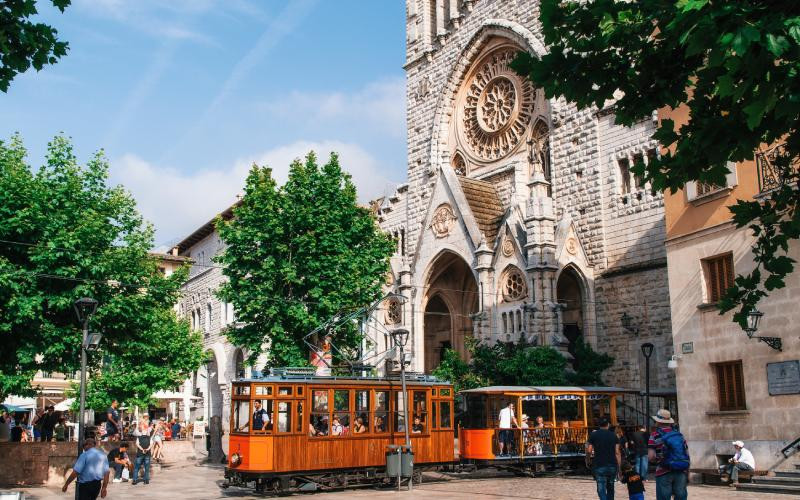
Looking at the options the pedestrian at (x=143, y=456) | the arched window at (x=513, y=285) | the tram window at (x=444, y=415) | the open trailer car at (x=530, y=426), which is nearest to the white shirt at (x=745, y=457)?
the open trailer car at (x=530, y=426)

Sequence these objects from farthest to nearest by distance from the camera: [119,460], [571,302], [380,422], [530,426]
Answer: [571,302]
[119,460]
[530,426]
[380,422]

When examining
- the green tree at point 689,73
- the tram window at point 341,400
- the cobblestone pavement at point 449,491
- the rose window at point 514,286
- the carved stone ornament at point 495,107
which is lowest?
the cobblestone pavement at point 449,491

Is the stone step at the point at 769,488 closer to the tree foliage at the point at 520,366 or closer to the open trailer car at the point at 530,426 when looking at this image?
the open trailer car at the point at 530,426

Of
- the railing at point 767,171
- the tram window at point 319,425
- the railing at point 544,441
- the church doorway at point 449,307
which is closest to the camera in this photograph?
the railing at point 767,171

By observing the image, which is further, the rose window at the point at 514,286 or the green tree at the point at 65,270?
the rose window at the point at 514,286

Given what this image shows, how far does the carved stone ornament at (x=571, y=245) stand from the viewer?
94.5ft

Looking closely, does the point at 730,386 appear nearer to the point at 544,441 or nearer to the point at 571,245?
the point at 544,441

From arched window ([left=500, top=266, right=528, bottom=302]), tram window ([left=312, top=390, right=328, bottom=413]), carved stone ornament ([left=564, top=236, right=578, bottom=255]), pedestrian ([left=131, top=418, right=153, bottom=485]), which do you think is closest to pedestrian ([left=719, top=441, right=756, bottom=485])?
tram window ([left=312, top=390, right=328, bottom=413])

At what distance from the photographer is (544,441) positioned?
22641 millimetres

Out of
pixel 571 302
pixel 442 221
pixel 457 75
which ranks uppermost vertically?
pixel 457 75

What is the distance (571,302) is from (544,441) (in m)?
8.36

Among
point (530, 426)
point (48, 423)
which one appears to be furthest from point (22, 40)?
point (48, 423)

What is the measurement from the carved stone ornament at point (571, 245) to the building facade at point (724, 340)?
26.4 ft

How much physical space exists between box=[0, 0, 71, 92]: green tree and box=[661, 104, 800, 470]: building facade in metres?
13.2
